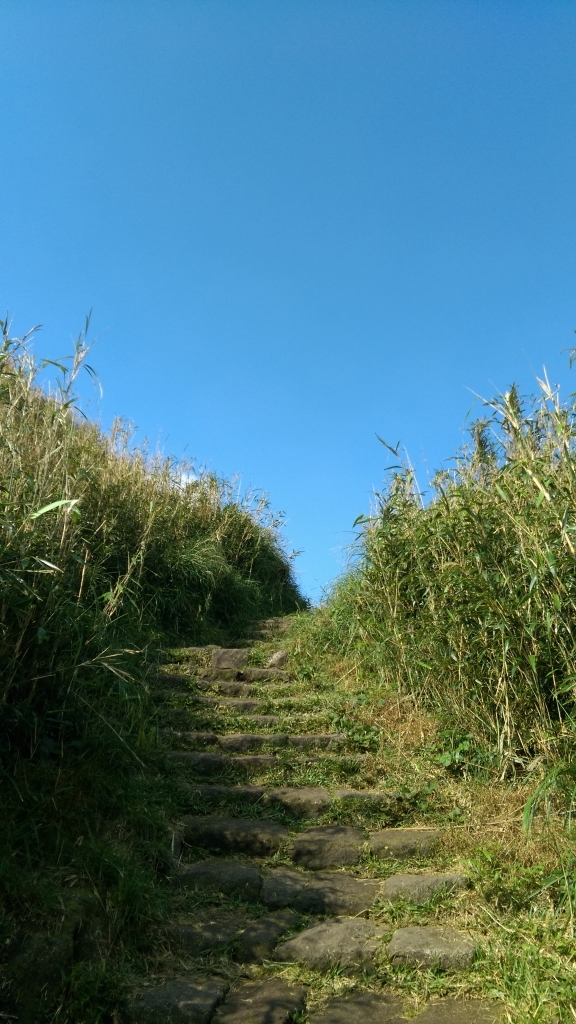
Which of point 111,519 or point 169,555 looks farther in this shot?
point 169,555

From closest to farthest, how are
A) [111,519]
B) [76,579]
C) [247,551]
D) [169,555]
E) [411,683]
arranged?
1. [76,579]
2. [411,683]
3. [111,519]
4. [169,555]
5. [247,551]

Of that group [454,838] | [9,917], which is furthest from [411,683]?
[9,917]

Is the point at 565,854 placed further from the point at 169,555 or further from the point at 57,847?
the point at 169,555

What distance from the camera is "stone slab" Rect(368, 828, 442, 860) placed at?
4020mm

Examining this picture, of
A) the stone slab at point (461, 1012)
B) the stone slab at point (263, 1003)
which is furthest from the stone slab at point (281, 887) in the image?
the stone slab at point (461, 1012)

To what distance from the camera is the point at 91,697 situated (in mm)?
3965

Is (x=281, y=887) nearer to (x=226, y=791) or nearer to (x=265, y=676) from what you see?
(x=226, y=791)

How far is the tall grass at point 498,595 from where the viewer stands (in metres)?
3.90

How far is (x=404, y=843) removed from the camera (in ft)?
13.3

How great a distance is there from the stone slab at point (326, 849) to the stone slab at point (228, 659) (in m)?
2.73

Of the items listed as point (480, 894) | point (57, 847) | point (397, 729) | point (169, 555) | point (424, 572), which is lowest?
point (480, 894)

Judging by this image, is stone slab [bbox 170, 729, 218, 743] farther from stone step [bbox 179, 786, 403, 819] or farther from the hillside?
stone step [bbox 179, 786, 403, 819]

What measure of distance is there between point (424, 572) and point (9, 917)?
140 inches

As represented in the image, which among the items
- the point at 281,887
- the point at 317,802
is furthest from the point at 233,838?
the point at 317,802
